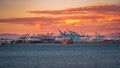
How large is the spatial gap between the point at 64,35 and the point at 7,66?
127161 mm

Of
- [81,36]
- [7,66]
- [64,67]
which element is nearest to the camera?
[64,67]

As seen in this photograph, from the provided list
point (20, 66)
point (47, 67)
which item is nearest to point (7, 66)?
point (20, 66)

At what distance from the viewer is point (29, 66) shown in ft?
157

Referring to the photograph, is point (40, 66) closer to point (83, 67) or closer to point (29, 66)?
point (29, 66)

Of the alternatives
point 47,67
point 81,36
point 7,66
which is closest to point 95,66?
point 47,67

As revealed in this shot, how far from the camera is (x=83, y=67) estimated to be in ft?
150

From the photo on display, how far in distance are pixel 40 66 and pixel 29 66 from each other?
1274mm

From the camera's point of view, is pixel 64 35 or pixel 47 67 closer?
pixel 47 67

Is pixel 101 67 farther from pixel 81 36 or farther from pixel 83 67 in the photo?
pixel 81 36

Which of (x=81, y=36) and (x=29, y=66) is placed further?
(x=81, y=36)

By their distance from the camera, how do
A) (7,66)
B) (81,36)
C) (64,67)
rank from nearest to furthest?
(64,67)
(7,66)
(81,36)

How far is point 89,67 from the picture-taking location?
45938 mm

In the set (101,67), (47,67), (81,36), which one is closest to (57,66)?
(47,67)

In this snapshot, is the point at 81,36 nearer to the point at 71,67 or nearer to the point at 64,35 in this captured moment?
the point at 64,35
